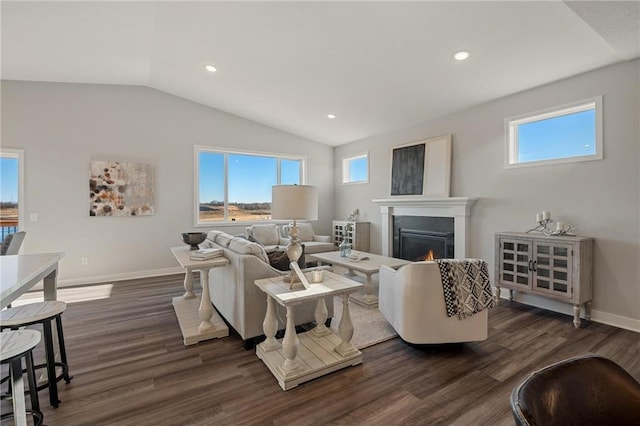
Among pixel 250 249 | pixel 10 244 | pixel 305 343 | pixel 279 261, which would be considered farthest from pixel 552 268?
pixel 10 244

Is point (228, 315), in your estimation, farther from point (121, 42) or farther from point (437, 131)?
point (437, 131)

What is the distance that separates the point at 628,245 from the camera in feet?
9.96

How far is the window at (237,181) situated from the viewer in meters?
5.88

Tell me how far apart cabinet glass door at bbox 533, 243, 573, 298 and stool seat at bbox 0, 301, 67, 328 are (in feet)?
14.4

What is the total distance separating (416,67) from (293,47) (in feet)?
4.89

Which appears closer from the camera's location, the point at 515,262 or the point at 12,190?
→ the point at 515,262

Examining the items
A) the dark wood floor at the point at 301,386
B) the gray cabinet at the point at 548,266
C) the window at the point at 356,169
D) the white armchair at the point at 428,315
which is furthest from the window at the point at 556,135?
the window at the point at 356,169

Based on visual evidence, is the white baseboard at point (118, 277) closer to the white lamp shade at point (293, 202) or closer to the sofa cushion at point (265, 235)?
the sofa cushion at point (265, 235)

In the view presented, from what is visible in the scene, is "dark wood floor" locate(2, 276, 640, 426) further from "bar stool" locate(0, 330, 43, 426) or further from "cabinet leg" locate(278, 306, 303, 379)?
"bar stool" locate(0, 330, 43, 426)

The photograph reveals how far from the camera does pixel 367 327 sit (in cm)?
306

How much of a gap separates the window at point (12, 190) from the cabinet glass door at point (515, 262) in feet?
22.4

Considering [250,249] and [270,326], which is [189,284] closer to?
[250,249]

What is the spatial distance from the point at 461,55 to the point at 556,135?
5.23 feet

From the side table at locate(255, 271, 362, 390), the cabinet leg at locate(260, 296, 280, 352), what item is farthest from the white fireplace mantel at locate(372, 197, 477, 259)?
the cabinet leg at locate(260, 296, 280, 352)
